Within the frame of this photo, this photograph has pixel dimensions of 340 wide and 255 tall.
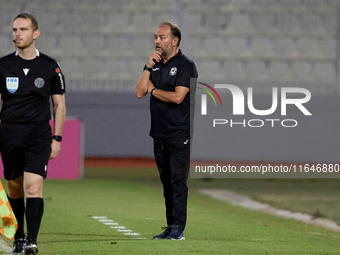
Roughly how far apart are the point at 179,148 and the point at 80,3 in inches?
590

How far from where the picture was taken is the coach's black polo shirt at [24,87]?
4.81 metres

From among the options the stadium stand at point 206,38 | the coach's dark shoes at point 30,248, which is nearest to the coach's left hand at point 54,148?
the coach's dark shoes at point 30,248

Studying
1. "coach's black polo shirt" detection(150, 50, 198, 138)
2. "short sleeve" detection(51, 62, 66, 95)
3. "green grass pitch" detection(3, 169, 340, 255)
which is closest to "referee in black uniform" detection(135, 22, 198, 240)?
"coach's black polo shirt" detection(150, 50, 198, 138)

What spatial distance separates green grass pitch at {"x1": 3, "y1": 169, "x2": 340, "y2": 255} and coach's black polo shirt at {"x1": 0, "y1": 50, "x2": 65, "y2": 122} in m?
1.05

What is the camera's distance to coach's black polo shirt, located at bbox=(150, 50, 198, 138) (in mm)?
5594

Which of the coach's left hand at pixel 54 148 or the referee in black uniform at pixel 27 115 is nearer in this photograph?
the referee in black uniform at pixel 27 115

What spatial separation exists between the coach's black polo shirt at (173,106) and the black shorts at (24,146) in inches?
43.0

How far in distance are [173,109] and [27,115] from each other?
1.28m

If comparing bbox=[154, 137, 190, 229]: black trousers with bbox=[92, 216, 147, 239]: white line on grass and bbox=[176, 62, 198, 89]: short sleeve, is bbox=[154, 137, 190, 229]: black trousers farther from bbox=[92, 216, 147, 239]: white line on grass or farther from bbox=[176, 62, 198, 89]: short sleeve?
bbox=[92, 216, 147, 239]: white line on grass

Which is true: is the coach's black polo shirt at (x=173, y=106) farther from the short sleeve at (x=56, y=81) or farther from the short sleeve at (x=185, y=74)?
the short sleeve at (x=56, y=81)

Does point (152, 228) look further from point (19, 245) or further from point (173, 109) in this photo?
point (19, 245)

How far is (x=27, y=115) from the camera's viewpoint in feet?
15.8

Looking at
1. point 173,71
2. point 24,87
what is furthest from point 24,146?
point 173,71

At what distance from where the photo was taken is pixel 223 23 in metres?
20.2
